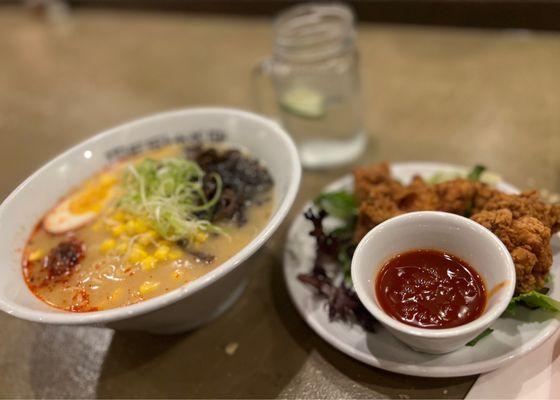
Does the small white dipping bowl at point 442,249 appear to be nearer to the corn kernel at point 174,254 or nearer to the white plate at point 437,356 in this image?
the white plate at point 437,356

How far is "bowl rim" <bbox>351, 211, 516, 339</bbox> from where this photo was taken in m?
1.14

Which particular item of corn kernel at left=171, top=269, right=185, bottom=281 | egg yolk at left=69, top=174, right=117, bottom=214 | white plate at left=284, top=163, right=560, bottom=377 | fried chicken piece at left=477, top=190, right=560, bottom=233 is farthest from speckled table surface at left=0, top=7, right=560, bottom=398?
fried chicken piece at left=477, top=190, right=560, bottom=233

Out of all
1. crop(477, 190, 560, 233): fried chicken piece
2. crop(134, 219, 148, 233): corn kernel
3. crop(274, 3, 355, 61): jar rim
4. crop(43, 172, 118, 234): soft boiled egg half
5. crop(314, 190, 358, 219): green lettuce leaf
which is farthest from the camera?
crop(274, 3, 355, 61): jar rim

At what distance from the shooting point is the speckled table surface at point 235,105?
151 cm

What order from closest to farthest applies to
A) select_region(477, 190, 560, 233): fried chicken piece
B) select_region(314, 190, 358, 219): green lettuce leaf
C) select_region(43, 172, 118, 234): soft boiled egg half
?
select_region(477, 190, 560, 233): fried chicken piece → select_region(43, 172, 118, 234): soft boiled egg half → select_region(314, 190, 358, 219): green lettuce leaf

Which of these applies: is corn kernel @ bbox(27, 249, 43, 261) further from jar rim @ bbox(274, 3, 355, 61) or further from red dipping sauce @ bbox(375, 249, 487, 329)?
jar rim @ bbox(274, 3, 355, 61)

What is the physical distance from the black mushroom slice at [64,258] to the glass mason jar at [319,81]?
1.14m

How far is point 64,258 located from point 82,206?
25cm

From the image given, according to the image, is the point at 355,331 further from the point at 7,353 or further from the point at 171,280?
the point at 7,353

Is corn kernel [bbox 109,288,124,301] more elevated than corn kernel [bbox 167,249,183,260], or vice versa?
corn kernel [bbox 167,249,183,260]

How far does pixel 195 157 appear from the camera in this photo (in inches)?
72.1

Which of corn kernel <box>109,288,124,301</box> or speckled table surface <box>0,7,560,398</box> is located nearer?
corn kernel <box>109,288,124,301</box>

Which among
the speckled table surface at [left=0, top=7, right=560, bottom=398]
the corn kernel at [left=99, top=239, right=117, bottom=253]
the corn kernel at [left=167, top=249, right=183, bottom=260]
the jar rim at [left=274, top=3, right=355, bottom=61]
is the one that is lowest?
the speckled table surface at [left=0, top=7, right=560, bottom=398]

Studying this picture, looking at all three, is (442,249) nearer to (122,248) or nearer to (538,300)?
(538,300)
